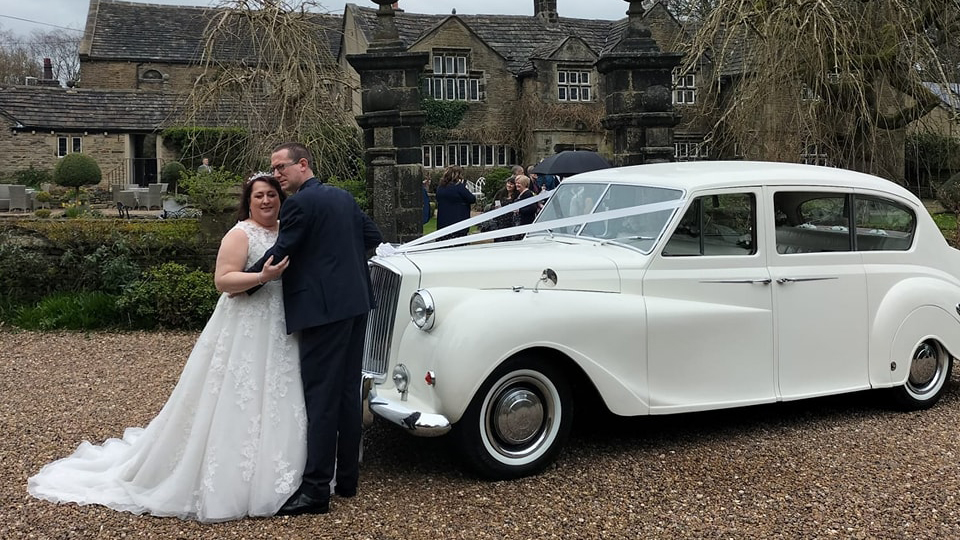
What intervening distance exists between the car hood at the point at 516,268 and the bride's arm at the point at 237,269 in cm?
99

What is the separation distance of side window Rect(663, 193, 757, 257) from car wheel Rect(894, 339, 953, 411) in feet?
5.44

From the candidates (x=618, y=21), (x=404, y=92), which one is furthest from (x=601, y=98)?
(x=404, y=92)

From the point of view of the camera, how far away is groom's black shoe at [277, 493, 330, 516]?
404 centimetres

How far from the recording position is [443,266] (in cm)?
482

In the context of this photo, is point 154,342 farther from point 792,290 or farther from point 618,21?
point 618,21

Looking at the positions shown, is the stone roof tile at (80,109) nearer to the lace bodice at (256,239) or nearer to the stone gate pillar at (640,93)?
the stone gate pillar at (640,93)

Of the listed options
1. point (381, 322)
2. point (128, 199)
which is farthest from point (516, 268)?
point (128, 199)

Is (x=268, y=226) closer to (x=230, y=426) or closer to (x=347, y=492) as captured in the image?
(x=230, y=426)

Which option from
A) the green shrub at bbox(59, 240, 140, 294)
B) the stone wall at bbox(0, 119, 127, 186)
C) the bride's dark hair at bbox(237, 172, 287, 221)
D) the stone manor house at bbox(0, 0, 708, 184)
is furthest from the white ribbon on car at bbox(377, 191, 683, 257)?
the stone wall at bbox(0, 119, 127, 186)

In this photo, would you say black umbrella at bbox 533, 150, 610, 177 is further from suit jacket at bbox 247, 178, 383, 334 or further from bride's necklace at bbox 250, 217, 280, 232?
suit jacket at bbox 247, 178, 383, 334

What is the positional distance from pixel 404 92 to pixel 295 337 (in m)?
7.44

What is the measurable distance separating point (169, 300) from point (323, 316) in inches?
213

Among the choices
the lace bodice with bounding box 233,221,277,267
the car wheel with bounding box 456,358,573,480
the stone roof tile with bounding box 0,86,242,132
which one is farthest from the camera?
the stone roof tile with bounding box 0,86,242,132

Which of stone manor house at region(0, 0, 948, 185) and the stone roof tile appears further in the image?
stone manor house at region(0, 0, 948, 185)
